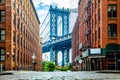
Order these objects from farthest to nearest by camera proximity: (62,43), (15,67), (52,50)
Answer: (52,50) → (62,43) → (15,67)

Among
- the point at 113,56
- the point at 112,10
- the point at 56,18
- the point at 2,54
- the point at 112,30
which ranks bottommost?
the point at 113,56

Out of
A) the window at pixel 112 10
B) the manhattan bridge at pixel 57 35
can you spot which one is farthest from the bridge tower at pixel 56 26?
the window at pixel 112 10

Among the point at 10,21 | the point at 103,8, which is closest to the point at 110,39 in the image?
the point at 103,8

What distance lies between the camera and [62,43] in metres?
136

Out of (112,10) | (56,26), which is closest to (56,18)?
(56,26)

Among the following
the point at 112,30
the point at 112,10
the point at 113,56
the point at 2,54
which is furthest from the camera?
the point at 112,10

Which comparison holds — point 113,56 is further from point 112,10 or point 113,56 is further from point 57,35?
point 57,35

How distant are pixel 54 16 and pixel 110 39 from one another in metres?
118

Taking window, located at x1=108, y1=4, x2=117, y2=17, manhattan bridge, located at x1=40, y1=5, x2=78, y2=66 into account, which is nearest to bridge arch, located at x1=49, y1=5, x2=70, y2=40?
manhattan bridge, located at x1=40, y1=5, x2=78, y2=66

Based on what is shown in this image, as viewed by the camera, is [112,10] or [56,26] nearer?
[112,10]

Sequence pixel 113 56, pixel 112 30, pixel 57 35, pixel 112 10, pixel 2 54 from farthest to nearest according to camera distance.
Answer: pixel 57 35 < pixel 112 10 < pixel 112 30 < pixel 113 56 < pixel 2 54

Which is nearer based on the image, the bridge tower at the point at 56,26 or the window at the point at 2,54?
the window at the point at 2,54

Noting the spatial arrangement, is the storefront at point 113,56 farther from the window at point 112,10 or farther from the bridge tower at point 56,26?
the bridge tower at point 56,26

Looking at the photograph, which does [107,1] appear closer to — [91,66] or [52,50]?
[91,66]
